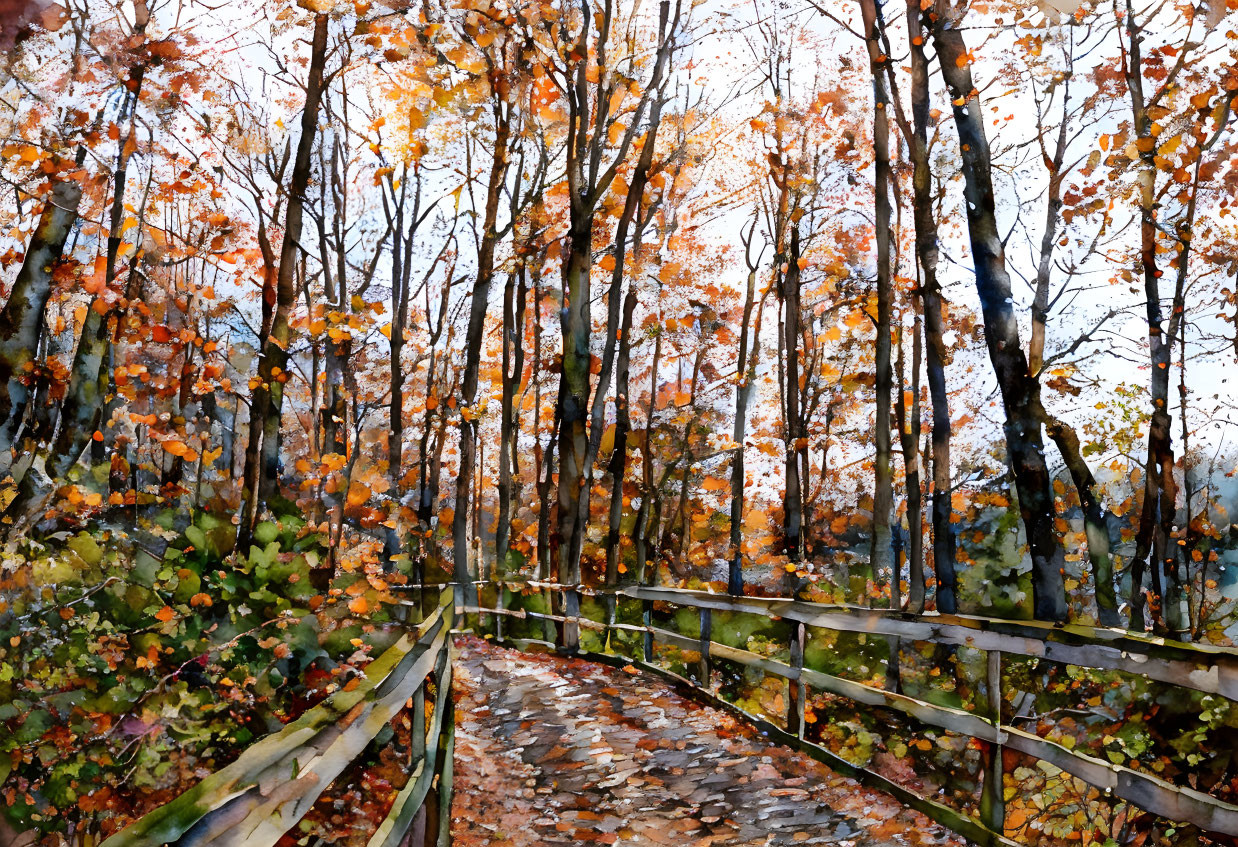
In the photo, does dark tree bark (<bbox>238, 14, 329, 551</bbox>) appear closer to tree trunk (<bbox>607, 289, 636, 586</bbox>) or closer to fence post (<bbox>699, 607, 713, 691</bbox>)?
fence post (<bbox>699, 607, 713, 691</bbox>)

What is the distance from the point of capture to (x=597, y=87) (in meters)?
16.4

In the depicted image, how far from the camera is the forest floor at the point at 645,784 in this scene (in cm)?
569

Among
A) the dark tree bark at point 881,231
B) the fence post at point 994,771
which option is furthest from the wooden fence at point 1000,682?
the dark tree bark at point 881,231

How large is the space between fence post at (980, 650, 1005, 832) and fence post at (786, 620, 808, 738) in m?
2.00

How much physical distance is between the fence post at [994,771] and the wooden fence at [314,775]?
2908 millimetres

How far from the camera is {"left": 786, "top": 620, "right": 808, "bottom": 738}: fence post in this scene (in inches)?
290

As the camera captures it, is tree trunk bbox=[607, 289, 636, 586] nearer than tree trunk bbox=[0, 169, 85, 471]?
No

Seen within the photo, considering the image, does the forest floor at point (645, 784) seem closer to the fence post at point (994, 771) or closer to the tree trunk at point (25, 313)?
the fence post at point (994, 771)

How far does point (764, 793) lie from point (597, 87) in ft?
41.9

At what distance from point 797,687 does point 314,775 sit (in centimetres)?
563

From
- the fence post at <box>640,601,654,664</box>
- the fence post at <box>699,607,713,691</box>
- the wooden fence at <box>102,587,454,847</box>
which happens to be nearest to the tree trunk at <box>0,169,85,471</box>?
the wooden fence at <box>102,587,454,847</box>

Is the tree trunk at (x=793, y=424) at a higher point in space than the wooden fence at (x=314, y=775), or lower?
higher

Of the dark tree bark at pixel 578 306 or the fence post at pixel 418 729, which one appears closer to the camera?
the fence post at pixel 418 729

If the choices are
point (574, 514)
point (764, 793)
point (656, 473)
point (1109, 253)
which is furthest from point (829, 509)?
point (764, 793)
